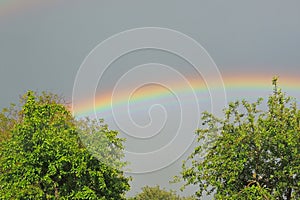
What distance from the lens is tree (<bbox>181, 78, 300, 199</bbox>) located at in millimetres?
21516

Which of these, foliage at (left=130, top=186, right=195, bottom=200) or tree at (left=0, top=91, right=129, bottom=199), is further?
foliage at (left=130, top=186, right=195, bottom=200)

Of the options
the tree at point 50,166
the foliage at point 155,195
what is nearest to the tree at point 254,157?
the tree at point 50,166

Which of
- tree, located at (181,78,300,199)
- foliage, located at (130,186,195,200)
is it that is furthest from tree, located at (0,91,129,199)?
foliage, located at (130,186,195,200)

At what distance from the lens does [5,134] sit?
40.0m

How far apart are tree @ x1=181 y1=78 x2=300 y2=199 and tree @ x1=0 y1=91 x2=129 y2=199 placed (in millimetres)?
4717

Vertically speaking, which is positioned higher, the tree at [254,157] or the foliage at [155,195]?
the foliage at [155,195]

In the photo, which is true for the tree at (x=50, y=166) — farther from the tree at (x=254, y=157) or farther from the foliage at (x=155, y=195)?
the foliage at (x=155, y=195)

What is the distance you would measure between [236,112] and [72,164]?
9.23 meters

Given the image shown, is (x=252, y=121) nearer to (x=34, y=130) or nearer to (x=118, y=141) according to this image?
(x=118, y=141)

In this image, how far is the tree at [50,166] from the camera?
23.9m

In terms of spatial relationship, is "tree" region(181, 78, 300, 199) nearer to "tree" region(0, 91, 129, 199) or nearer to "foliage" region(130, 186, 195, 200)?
"tree" region(0, 91, 129, 199)

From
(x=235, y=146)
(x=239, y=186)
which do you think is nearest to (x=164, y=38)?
(x=235, y=146)

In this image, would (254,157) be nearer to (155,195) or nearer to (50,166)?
(50,166)

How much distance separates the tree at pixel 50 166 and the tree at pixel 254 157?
15.5 ft
